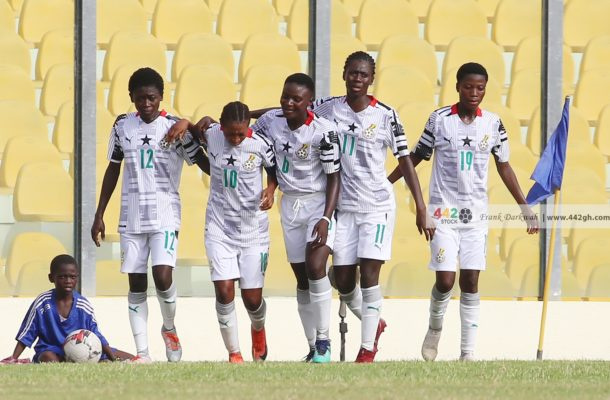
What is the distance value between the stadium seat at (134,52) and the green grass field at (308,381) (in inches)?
219

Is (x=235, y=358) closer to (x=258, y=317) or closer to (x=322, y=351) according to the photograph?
(x=258, y=317)

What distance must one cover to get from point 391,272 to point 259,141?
538 cm

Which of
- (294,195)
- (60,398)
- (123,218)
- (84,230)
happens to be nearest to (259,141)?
(294,195)

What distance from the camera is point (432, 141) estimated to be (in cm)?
1121

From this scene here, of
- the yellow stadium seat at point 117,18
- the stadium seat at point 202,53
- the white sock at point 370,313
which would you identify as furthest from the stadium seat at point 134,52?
the white sock at point 370,313

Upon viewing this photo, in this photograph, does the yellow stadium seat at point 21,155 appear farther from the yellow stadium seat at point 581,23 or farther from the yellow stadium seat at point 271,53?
the yellow stadium seat at point 581,23

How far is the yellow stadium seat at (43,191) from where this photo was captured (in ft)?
49.1

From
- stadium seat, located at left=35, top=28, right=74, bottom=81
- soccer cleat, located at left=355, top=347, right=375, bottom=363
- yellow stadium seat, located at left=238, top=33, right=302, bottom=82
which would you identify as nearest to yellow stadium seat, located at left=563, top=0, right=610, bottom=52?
yellow stadium seat, located at left=238, top=33, right=302, bottom=82

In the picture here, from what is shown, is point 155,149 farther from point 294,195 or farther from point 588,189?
point 588,189

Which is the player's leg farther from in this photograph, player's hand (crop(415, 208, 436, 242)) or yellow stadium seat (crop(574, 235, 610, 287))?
yellow stadium seat (crop(574, 235, 610, 287))

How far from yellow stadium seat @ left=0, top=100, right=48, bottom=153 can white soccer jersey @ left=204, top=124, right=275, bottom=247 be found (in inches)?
191

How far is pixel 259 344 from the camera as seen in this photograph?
433 inches

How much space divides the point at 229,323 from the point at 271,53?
218 inches

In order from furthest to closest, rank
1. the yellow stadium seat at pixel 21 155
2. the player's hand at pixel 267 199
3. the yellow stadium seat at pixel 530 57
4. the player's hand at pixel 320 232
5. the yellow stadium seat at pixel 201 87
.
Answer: the yellow stadium seat at pixel 530 57
the yellow stadium seat at pixel 201 87
the yellow stadium seat at pixel 21 155
the player's hand at pixel 267 199
the player's hand at pixel 320 232
